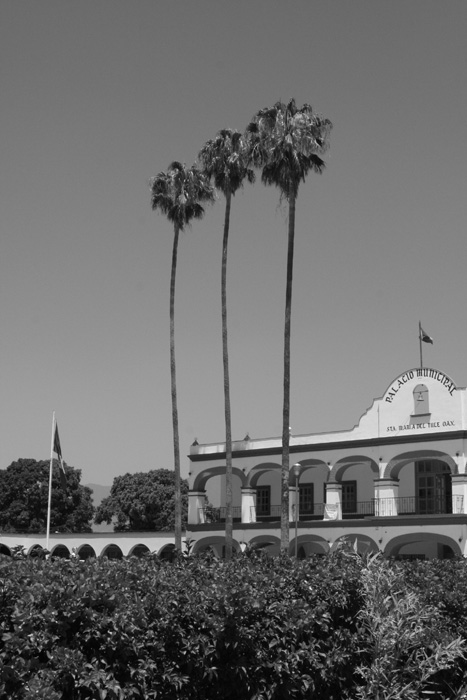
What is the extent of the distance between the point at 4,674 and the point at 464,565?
10356 millimetres

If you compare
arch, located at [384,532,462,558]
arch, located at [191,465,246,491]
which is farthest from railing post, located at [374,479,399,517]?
arch, located at [191,465,246,491]

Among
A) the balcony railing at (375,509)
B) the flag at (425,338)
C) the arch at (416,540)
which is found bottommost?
the arch at (416,540)

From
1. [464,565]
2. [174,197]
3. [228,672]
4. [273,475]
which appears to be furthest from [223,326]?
[228,672]

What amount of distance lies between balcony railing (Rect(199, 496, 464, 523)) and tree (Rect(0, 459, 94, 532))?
33.1m

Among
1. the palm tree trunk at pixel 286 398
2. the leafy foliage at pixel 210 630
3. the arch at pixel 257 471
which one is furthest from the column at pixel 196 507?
the leafy foliage at pixel 210 630

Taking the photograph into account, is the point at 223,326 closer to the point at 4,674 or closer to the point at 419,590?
the point at 419,590

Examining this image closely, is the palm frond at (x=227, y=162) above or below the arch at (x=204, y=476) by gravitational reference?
above

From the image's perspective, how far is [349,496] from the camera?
46250mm

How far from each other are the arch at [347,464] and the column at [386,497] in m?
1.38

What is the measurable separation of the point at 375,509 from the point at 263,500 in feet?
34.4

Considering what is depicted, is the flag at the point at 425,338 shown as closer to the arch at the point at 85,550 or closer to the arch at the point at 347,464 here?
the arch at the point at 347,464

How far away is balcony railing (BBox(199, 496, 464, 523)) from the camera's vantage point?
131ft

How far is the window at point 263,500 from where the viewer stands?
161ft

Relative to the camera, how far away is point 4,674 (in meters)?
8.00
